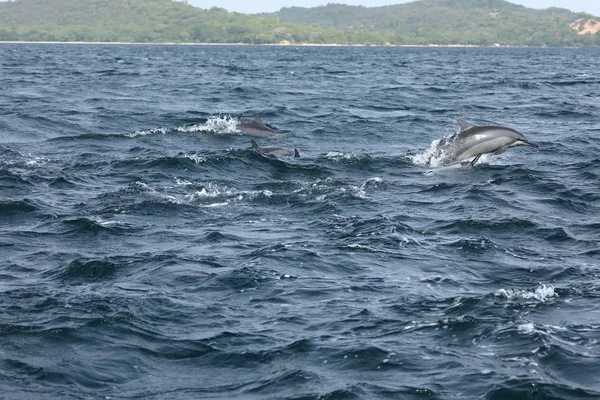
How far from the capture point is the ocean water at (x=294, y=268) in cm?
998

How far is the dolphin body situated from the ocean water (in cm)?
56

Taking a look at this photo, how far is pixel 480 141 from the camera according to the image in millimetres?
22141

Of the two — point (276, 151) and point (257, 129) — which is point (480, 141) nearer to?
point (276, 151)

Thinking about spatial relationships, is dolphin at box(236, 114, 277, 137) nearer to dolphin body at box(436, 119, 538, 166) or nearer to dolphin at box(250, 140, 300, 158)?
dolphin at box(250, 140, 300, 158)

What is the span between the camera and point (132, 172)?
22.2 meters

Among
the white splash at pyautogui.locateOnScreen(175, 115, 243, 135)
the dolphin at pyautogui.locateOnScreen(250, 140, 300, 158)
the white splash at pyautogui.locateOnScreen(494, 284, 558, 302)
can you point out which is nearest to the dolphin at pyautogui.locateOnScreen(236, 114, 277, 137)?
the white splash at pyautogui.locateOnScreen(175, 115, 243, 135)

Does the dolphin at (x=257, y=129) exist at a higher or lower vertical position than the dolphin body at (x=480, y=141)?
lower

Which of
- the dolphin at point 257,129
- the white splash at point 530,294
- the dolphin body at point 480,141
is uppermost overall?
the dolphin body at point 480,141

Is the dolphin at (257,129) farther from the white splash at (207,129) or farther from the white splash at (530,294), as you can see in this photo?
the white splash at (530,294)

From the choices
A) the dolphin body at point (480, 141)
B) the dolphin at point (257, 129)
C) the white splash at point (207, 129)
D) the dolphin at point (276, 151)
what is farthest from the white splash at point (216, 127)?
the dolphin body at point (480, 141)

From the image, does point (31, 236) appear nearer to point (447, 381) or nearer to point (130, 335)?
point (130, 335)

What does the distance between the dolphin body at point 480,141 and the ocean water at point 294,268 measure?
0.56m


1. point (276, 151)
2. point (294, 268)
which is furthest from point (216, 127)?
point (294, 268)

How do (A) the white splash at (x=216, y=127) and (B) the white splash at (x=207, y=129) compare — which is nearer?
(B) the white splash at (x=207, y=129)
